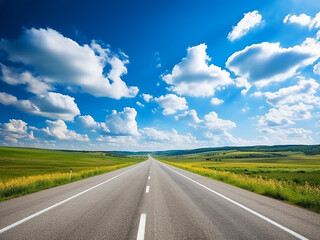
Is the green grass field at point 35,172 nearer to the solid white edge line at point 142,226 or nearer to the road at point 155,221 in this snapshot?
the road at point 155,221

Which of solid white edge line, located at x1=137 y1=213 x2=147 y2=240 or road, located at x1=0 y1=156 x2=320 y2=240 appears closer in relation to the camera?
solid white edge line, located at x1=137 y1=213 x2=147 y2=240

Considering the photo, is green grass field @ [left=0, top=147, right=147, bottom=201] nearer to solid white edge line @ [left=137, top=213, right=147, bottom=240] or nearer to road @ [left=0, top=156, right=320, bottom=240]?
road @ [left=0, top=156, right=320, bottom=240]

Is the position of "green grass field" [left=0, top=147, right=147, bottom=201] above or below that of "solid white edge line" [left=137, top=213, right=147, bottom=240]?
below

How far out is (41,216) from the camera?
5.24 meters

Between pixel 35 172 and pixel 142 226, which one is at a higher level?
pixel 142 226

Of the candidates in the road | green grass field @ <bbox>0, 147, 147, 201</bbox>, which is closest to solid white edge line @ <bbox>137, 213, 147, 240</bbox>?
the road

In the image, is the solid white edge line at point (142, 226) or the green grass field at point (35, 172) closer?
the solid white edge line at point (142, 226)

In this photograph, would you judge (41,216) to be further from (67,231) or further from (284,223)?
(284,223)

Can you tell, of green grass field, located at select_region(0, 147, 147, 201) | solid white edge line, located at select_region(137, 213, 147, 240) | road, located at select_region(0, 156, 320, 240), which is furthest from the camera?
green grass field, located at select_region(0, 147, 147, 201)

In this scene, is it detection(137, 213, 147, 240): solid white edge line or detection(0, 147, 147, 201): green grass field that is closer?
detection(137, 213, 147, 240): solid white edge line

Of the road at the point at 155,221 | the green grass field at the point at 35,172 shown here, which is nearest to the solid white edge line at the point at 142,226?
the road at the point at 155,221

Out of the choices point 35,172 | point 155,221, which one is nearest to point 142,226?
point 155,221

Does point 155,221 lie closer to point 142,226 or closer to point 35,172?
point 142,226

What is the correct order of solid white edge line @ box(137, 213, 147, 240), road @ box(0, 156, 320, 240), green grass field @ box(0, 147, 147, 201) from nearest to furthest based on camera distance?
solid white edge line @ box(137, 213, 147, 240), road @ box(0, 156, 320, 240), green grass field @ box(0, 147, 147, 201)
